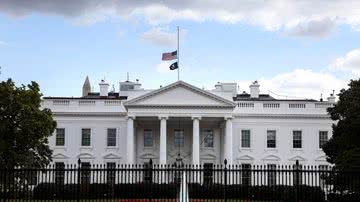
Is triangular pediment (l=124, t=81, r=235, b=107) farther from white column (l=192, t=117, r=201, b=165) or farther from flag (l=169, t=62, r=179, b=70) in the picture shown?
white column (l=192, t=117, r=201, b=165)

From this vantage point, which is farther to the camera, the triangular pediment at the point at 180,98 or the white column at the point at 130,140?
the triangular pediment at the point at 180,98

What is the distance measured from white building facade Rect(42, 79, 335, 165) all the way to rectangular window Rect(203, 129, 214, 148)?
0.10 metres

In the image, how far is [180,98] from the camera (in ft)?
199

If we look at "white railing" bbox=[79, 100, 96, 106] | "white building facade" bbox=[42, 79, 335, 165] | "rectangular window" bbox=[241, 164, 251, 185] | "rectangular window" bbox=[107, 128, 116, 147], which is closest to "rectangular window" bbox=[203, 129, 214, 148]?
"white building facade" bbox=[42, 79, 335, 165]

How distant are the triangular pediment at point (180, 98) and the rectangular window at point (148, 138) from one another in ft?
15.6

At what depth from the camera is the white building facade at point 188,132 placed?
6178 centimetres

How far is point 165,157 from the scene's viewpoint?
59.4 m

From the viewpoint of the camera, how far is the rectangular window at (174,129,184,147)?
208 feet

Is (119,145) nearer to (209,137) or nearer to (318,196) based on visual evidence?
(209,137)

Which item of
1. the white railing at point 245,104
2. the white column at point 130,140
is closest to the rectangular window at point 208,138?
the white railing at point 245,104

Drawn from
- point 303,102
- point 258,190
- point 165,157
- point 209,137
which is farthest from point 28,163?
point 303,102

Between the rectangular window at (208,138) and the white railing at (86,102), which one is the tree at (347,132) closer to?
the rectangular window at (208,138)

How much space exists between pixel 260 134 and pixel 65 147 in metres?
18.7

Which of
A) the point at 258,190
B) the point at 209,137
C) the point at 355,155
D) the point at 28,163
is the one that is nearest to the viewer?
the point at 258,190
